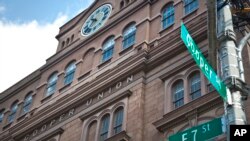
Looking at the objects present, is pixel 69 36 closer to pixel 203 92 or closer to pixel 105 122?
pixel 105 122

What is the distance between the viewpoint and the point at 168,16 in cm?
2352

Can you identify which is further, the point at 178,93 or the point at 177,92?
the point at 177,92

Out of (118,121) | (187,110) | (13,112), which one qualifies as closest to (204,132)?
(187,110)

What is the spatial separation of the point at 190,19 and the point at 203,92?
18.2ft

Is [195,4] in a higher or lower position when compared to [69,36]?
lower

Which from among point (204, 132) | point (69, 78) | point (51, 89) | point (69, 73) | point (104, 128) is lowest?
point (204, 132)

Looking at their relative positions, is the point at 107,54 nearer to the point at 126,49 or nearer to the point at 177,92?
the point at 126,49

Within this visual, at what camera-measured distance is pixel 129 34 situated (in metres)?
24.7

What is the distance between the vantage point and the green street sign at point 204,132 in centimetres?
771

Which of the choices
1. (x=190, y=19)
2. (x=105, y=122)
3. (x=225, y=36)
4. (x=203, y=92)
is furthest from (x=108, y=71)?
(x=225, y=36)

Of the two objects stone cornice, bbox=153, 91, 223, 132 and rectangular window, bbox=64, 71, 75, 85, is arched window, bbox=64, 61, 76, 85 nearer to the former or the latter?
rectangular window, bbox=64, 71, 75, 85

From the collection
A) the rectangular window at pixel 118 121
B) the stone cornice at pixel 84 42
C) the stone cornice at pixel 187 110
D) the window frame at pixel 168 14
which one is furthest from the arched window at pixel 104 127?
the stone cornice at pixel 84 42

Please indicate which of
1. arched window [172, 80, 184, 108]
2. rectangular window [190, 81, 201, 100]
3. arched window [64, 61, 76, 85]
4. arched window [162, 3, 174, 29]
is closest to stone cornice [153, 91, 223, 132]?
rectangular window [190, 81, 201, 100]

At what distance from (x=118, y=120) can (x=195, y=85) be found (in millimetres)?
3950
